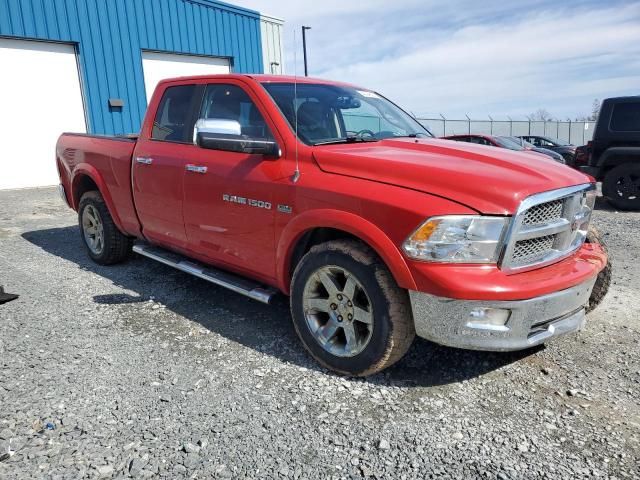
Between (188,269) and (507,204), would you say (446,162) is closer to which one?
(507,204)

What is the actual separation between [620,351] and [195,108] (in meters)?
3.69

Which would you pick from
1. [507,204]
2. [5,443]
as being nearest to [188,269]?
[5,443]

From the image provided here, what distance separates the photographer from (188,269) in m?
4.09

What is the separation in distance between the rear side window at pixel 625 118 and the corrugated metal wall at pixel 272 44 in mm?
11154

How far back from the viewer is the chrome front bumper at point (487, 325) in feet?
8.30

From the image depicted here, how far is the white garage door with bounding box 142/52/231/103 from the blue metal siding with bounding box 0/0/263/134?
25 cm

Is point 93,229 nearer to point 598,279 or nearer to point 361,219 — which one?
point 361,219

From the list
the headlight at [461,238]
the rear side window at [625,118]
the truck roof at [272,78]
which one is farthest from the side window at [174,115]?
the rear side window at [625,118]

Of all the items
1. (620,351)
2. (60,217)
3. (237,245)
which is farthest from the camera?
(60,217)

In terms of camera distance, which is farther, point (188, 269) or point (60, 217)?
point (60, 217)

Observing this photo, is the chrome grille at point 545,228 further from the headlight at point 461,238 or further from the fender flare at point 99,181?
the fender flare at point 99,181

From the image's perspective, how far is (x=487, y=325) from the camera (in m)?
2.57

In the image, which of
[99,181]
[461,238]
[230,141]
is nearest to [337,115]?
[230,141]

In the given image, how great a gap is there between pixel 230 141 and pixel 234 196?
43 cm
